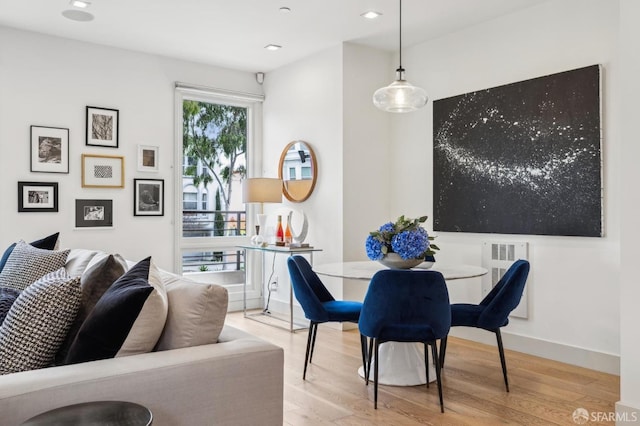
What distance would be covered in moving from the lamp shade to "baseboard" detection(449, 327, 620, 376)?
7.35ft

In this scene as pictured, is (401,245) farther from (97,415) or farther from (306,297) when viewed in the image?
(97,415)

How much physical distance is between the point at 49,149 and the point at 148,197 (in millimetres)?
995

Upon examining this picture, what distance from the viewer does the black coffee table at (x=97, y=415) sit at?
1357 mm

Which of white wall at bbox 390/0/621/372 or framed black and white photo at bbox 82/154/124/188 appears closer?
white wall at bbox 390/0/621/372

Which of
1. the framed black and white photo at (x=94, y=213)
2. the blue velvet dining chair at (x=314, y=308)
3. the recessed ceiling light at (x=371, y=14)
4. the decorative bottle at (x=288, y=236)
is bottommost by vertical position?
the blue velvet dining chair at (x=314, y=308)

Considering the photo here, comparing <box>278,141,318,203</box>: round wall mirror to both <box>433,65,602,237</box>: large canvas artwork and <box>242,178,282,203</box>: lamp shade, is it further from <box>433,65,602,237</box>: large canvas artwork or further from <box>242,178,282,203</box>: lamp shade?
<box>433,65,602,237</box>: large canvas artwork

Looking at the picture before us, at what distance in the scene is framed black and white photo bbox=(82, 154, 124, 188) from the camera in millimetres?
4973

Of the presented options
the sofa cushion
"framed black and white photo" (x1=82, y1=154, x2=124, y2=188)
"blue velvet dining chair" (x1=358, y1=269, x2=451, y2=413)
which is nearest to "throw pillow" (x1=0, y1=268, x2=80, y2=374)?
the sofa cushion

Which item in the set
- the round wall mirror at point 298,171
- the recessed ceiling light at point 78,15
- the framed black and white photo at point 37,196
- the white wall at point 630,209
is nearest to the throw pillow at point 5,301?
the framed black and white photo at point 37,196

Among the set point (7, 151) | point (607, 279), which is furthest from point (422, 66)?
point (7, 151)

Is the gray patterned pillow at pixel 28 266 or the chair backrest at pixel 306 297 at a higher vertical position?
the gray patterned pillow at pixel 28 266

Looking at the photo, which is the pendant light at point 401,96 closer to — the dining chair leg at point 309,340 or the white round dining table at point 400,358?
the white round dining table at point 400,358

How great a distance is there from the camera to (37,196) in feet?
15.5

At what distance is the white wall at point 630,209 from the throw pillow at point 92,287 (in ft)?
7.69
